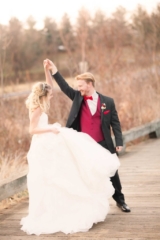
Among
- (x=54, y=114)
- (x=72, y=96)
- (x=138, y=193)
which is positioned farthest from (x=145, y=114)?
(x=72, y=96)

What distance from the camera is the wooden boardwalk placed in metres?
4.64

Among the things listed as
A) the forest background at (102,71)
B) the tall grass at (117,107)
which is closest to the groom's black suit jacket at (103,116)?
the forest background at (102,71)

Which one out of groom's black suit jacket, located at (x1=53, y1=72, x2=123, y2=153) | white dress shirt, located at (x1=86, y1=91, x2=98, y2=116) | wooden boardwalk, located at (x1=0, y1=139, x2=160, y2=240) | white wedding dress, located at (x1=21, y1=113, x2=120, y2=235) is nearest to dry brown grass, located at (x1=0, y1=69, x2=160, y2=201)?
wooden boardwalk, located at (x1=0, y1=139, x2=160, y2=240)

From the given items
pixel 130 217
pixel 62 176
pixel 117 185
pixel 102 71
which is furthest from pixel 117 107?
pixel 62 176

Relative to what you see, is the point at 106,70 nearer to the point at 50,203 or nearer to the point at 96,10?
the point at 96,10

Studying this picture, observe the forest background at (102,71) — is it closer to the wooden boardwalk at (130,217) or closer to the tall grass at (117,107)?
the tall grass at (117,107)

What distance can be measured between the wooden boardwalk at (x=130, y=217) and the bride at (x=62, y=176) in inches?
6.1

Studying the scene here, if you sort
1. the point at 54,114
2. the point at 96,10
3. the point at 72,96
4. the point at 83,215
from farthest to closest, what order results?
the point at 96,10 < the point at 54,114 < the point at 72,96 < the point at 83,215

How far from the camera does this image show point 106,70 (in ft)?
43.5

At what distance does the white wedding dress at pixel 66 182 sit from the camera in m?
4.98

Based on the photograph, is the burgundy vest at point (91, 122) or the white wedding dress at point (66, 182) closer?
the white wedding dress at point (66, 182)

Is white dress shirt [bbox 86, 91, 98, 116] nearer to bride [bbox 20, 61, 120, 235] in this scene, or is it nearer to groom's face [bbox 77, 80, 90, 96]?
groom's face [bbox 77, 80, 90, 96]

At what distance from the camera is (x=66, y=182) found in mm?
5008

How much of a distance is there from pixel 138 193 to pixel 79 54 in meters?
9.13
